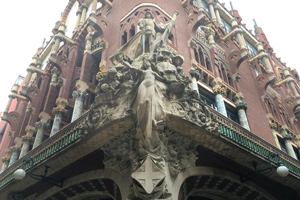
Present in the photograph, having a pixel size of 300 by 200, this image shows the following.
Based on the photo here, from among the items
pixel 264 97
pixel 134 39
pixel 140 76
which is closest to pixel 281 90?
pixel 264 97

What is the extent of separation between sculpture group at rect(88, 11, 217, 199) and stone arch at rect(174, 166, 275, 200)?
43 cm

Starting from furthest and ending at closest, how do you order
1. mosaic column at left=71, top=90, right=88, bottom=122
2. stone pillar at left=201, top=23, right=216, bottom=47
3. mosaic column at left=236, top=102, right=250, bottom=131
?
1. stone pillar at left=201, top=23, right=216, bottom=47
2. mosaic column at left=236, top=102, right=250, bottom=131
3. mosaic column at left=71, top=90, right=88, bottom=122

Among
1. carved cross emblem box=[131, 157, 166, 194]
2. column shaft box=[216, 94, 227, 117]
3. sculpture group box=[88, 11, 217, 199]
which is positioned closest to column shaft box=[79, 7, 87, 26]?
column shaft box=[216, 94, 227, 117]

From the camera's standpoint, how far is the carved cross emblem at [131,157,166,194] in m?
7.99

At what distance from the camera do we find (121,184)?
30.8ft

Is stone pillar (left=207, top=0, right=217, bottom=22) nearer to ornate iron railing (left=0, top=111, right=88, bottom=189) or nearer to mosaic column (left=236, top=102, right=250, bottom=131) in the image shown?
mosaic column (left=236, top=102, right=250, bottom=131)

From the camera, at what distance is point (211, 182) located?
11297 millimetres

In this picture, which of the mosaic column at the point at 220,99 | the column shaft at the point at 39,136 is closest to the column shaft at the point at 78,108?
the column shaft at the point at 39,136

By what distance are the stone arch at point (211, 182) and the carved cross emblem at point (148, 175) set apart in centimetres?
124

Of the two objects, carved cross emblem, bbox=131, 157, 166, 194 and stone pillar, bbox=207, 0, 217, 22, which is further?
stone pillar, bbox=207, 0, 217, 22

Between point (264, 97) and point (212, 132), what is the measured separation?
1217 centimetres

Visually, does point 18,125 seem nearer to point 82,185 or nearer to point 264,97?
point 82,185

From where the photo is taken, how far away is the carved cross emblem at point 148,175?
26.2ft

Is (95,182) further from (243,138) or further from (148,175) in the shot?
(243,138)
